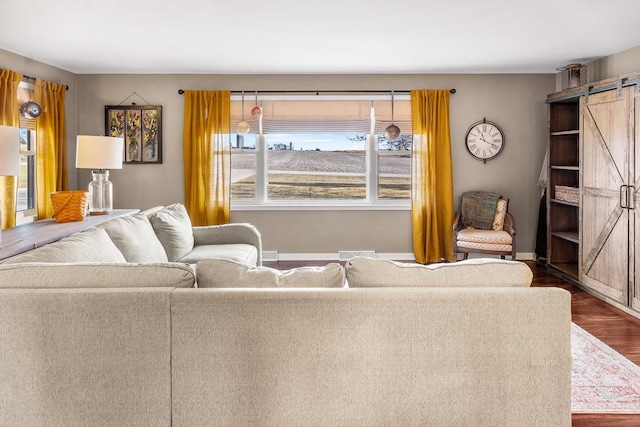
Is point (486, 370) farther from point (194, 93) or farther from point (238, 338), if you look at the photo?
point (194, 93)

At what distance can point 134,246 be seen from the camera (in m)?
3.23

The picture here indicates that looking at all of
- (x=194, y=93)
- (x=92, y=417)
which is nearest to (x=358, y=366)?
(x=92, y=417)

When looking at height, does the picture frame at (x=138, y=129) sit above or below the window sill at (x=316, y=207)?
above

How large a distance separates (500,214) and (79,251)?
15.6 ft

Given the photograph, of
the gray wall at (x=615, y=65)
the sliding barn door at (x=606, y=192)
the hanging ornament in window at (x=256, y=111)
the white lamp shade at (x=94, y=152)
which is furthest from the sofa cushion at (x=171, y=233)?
the gray wall at (x=615, y=65)

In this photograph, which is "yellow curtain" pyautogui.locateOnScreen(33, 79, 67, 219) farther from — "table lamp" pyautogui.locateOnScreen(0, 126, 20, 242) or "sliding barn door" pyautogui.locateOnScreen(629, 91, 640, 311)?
"sliding barn door" pyautogui.locateOnScreen(629, 91, 640, 311)

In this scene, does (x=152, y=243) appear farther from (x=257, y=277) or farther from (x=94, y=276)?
(x=257, y=277)

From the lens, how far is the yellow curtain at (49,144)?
5324 mm

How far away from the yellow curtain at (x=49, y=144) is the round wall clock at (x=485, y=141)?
479 centimetres

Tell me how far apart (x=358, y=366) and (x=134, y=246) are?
6.43 feet

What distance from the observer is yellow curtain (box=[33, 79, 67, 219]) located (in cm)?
532

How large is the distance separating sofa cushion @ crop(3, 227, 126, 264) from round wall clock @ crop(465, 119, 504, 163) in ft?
15.2

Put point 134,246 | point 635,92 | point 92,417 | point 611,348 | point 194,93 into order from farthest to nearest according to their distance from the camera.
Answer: point 194,93
point 635,92
point 611,348
point 134,246
point 92,417

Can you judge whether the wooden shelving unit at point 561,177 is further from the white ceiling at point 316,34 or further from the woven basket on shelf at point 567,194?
the white ceiling at point 316,34
